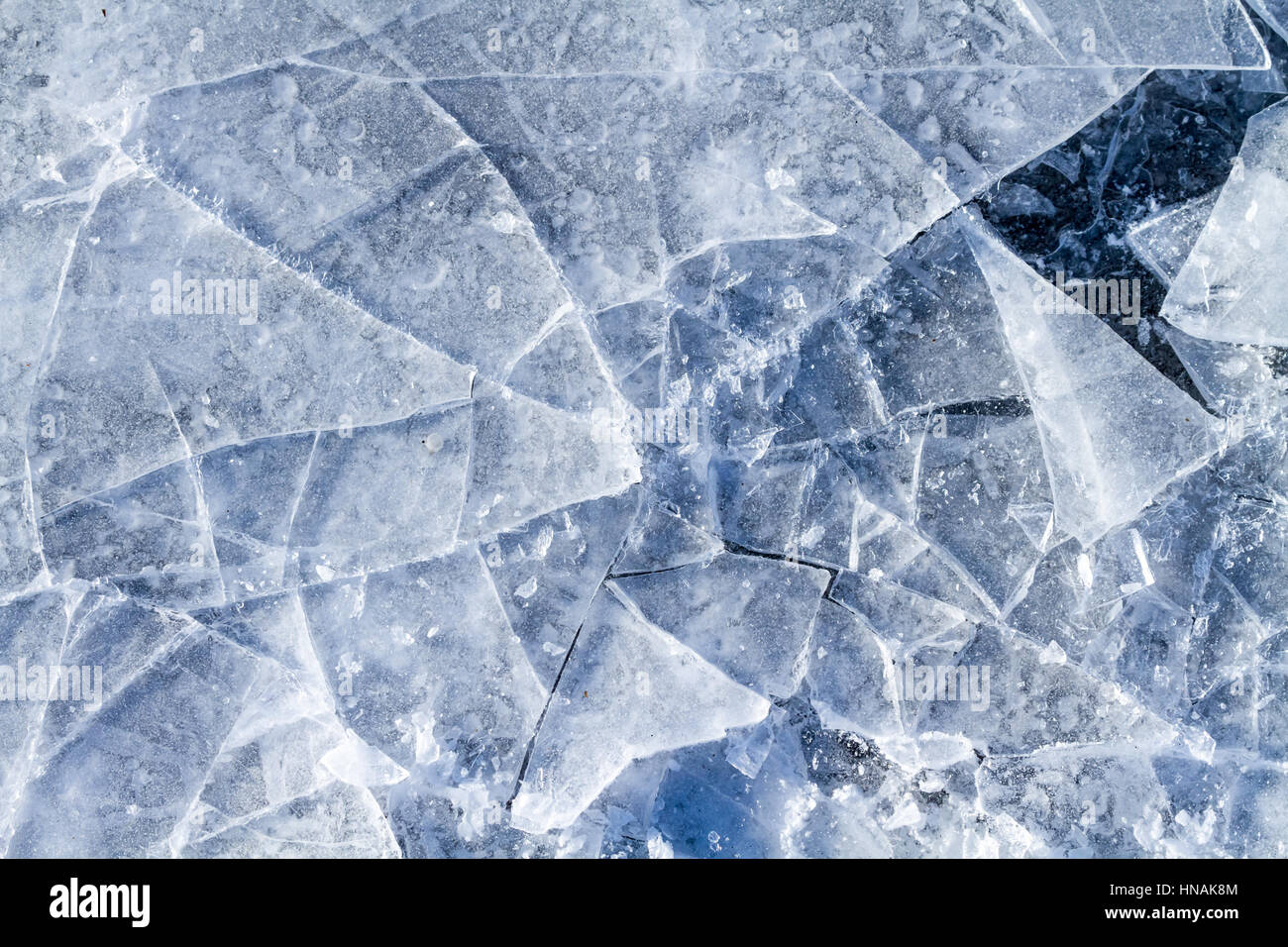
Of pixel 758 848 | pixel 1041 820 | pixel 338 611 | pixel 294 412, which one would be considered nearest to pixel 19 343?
pixel 294 412

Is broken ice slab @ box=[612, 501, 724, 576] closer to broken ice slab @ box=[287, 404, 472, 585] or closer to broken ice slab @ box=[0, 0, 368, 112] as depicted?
broken ice slab @ box=[287, 404, 472, 585]

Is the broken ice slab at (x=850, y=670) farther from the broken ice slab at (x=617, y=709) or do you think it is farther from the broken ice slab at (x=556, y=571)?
the broken ice slab at (x=556, y=571)

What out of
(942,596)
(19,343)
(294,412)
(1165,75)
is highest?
(1165,75)

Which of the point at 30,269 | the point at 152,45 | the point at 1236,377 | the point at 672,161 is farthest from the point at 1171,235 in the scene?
the point at 30,269

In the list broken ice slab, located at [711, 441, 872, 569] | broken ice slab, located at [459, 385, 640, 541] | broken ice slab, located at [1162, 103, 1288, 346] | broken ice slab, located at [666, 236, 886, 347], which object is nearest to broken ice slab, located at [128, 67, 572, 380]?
broken ice slab, located at [459, 385, 640, 541]

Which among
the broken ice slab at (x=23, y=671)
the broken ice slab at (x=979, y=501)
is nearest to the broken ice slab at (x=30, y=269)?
the broken ice slab at (x=23, y=671)

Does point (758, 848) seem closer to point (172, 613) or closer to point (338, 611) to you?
point (338, 611)
